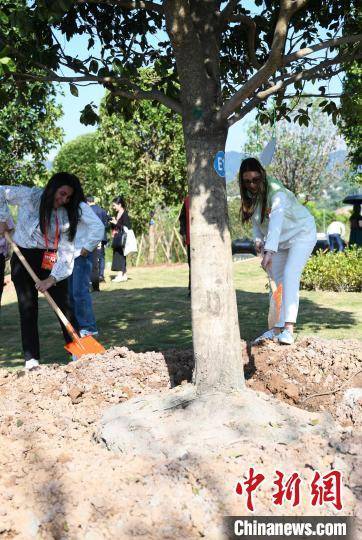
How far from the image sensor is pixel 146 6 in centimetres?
400

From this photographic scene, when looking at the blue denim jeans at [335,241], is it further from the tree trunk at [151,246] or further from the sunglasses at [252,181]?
the sunglasses at [252,181]

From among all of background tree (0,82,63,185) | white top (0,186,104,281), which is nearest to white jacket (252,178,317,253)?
white top (0,186,104,281)

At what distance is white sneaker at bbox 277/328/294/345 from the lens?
16.1ft

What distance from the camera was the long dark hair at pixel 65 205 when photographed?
17.0 feet

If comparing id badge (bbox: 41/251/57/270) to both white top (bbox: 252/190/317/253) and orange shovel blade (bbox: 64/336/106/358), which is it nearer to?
orange shovel blade (bbox: 64/336/106/358)

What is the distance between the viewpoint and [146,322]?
812cm

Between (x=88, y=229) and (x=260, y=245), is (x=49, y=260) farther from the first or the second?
(x=260, y=245)

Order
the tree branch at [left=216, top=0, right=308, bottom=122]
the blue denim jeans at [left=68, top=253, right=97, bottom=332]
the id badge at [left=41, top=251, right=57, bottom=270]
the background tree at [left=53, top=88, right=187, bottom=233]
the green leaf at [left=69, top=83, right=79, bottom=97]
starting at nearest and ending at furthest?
the tree branch at [left=216, top=0, right=308, bottom=122], the green leaf at [left=69, top=83, right=79, bottom=97], the id badge at [left=41, top=251, right=57, bottom=270], the blue denim jeans at [left=68, top=253, right=97, bottom=332], the background tree at [left=53, top=88, right=187, bottom=233]

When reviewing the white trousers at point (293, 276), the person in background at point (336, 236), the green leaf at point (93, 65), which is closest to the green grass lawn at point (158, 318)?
the white trousers at point (293, 276)

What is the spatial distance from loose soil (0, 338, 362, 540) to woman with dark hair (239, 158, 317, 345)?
122 cm

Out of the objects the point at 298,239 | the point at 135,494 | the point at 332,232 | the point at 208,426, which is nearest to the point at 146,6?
the point at 298,239

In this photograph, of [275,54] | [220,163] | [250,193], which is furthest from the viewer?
[250,193]

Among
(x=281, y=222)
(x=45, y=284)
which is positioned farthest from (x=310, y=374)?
(x=45, y=284)

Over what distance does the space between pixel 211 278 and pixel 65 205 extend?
87.9 inches
